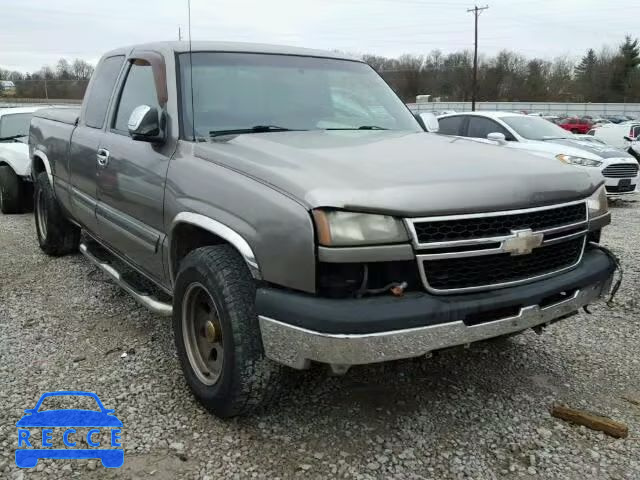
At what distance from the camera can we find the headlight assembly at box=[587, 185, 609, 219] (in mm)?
3088

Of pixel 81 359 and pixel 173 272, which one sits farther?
pixel 81 359

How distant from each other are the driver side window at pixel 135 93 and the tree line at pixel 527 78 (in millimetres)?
68960

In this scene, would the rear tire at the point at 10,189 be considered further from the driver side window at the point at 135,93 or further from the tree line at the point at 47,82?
the tree line at the point at 47,82

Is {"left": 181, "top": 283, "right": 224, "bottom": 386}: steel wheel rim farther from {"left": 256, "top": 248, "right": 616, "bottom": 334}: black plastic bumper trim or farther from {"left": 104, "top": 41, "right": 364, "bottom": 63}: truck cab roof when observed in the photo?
{"left": 104, "top": 41, "right": 364, "bottom": 63}: truck cab roof

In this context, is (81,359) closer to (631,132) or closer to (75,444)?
(75,444)

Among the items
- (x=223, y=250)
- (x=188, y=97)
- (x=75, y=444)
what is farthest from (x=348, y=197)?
(x=75, y=444)

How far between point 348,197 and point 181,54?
1811 mm

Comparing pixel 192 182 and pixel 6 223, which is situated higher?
pixel 192 182

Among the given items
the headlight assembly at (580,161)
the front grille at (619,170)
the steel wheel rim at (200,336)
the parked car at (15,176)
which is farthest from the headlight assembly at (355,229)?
the front grille at (619,170)

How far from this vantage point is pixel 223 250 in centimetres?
279

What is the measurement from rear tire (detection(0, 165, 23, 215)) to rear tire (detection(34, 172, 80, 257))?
2.69m

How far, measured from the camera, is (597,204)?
10.2ft

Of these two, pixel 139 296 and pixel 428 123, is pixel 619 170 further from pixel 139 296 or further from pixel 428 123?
pixel 139 296

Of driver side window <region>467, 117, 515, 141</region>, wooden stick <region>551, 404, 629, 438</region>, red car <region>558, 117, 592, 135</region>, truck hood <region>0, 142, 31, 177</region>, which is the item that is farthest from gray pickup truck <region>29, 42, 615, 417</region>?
red car <region>558, 117, 592, 135</region>
